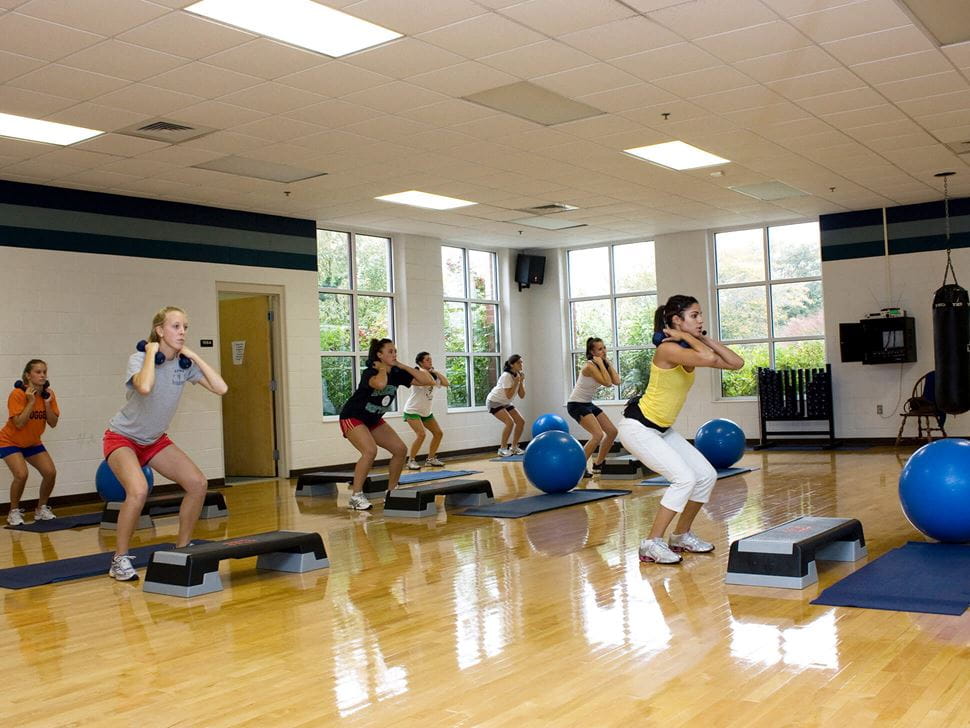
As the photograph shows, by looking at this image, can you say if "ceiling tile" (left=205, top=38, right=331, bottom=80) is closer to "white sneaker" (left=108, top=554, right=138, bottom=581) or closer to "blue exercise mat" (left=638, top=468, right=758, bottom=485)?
"white sneaker" (left=108, top=554, right=138, bottom=581)

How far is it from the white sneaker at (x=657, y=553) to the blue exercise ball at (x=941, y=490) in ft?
4.18

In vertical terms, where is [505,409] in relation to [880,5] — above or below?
below

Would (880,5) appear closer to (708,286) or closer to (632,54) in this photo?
(632,54)

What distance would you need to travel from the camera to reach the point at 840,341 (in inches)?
468

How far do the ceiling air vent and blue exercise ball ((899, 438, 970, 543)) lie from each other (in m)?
5.30

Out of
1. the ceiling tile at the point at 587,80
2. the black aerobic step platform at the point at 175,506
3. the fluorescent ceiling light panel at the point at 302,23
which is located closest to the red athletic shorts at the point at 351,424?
the black aerobic step platform at the point at 175,506

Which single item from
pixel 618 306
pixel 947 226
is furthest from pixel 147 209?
pixel 947 226

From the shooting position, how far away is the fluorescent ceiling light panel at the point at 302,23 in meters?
4.93

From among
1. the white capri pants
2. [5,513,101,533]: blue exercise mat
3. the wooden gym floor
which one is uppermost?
the white capri pants

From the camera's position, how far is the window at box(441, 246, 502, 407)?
44.0 ft

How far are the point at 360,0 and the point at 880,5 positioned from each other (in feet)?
9.12

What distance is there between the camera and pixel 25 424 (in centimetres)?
754

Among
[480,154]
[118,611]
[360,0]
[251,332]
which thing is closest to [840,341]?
[480,154]

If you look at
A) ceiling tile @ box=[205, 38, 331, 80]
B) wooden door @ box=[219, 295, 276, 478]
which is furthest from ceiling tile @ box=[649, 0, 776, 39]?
wooden door @ box=[219, 295, 276, 478]
